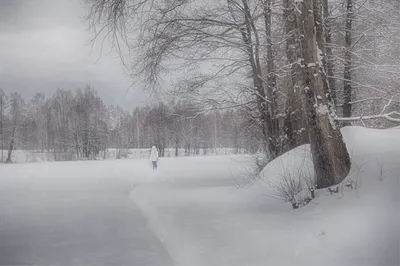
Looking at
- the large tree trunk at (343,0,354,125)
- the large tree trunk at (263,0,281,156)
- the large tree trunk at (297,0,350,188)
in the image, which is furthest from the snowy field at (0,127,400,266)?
the large tree trunk at (343,0,354,125)

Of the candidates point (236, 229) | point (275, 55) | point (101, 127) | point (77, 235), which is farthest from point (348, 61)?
point (101, 127)

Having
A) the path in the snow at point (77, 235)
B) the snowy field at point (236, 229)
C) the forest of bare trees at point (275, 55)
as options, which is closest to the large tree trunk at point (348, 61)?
the forest of bare trees at point (275, 55)

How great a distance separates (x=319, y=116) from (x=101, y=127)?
145 ft

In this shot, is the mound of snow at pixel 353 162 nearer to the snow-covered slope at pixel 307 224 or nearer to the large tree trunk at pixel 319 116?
the snow-covered slope at pixel 307 224

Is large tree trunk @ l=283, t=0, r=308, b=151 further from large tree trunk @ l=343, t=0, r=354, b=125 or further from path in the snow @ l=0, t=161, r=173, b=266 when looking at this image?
path in the snow @ l=0, t=161, r=173, b=266

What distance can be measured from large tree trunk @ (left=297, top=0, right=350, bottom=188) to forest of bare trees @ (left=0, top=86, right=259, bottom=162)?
169 inches

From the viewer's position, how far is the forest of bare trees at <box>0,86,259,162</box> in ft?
27.2

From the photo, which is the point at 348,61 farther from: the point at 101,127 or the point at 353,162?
the point at 101,127

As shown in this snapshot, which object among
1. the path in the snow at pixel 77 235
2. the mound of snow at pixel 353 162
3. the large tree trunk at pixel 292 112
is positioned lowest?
the path in the snow at pixel 77 235

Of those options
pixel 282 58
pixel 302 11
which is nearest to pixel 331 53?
pixel 282 58

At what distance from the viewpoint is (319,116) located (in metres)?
5.66

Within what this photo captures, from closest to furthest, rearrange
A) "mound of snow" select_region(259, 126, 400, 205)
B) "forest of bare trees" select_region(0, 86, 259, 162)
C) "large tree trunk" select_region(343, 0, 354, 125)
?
1. "mound of snow" select_region(259, 126, 400, 205)
2. "forest of bare trees" select_region(0, 86, 259, 162)
3. "large tree trunk" select_region(343, 0, 354, 125)

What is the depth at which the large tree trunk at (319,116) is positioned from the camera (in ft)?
18.2

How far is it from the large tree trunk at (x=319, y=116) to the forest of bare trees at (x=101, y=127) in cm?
429
